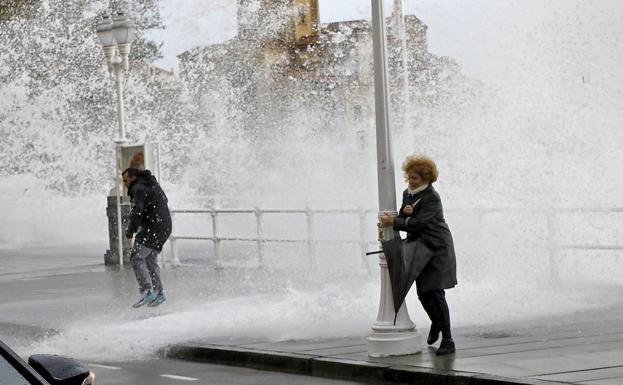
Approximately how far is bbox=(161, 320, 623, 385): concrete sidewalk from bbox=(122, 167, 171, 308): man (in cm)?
351

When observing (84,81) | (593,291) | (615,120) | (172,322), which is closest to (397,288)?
(172,322)

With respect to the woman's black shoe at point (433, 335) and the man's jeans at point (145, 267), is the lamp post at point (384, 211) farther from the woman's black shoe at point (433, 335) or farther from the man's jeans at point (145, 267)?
the man's jeans at point (145, 267)

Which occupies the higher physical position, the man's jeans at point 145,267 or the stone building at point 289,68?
the stone building at point 289,68

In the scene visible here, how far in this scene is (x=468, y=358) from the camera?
35.7ft

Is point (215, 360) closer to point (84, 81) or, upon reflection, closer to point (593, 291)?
point (593, 291)

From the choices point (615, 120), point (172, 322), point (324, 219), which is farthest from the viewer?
point (324, 219)

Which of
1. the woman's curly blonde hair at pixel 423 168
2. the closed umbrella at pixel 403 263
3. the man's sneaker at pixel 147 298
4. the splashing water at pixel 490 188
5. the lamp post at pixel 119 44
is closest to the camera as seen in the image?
the closed umbrella at pixel 403 263

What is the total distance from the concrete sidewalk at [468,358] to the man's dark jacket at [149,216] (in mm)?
3738

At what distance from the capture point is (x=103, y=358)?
42.0 feet

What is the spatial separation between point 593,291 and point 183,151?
3507 cm

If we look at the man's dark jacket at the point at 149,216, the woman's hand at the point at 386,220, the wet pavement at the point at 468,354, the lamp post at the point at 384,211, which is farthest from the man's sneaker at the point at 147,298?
the woman's hand at the point at 386,220

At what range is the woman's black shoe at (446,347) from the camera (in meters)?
11.2

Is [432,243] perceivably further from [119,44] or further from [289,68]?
[289,68]

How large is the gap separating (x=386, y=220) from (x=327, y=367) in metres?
1.28
